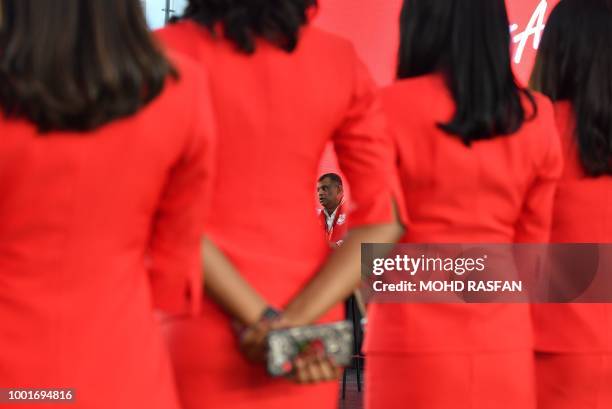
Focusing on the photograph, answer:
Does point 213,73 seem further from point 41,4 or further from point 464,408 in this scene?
point 464,408

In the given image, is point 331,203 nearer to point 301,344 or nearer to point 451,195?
point 451,195

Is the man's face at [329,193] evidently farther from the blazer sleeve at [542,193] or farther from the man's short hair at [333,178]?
the blazer sleeve at [542,193]

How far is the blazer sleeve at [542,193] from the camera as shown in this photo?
1988 millimetres

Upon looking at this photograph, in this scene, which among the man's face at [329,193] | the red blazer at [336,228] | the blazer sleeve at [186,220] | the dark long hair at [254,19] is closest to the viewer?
the blazer sleeve at [186,220]

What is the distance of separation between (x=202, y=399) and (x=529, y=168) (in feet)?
2.73

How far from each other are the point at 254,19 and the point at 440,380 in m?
0.83

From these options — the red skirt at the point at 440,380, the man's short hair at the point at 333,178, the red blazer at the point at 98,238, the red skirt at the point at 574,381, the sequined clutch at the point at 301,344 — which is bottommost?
the red skirt at the point at 574,381

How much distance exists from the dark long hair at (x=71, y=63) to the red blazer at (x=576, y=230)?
4.25ft

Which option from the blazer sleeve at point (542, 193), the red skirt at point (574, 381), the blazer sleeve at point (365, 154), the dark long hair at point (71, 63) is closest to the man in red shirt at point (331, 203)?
the red skirt at point (574, 381)

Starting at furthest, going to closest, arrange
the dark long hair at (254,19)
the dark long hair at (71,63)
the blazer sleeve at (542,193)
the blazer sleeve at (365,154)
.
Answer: the blazer sleeve at (542,193)
the blazer sleeve at (365,154)
the dark long hair at (254,19)
the dark long hair at (71,63)

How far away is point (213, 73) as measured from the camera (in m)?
1.41

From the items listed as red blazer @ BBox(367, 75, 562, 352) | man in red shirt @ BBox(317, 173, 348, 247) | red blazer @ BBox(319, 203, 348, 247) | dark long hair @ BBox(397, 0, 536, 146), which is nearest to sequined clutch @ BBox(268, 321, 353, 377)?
red blazer @ BBox(367, 75, 562, 352)

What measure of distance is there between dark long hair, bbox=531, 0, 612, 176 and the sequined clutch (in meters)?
1.08

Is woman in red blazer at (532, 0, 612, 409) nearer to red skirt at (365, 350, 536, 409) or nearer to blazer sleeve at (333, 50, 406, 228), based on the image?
red skirt at (365, 350, 536, 409)
